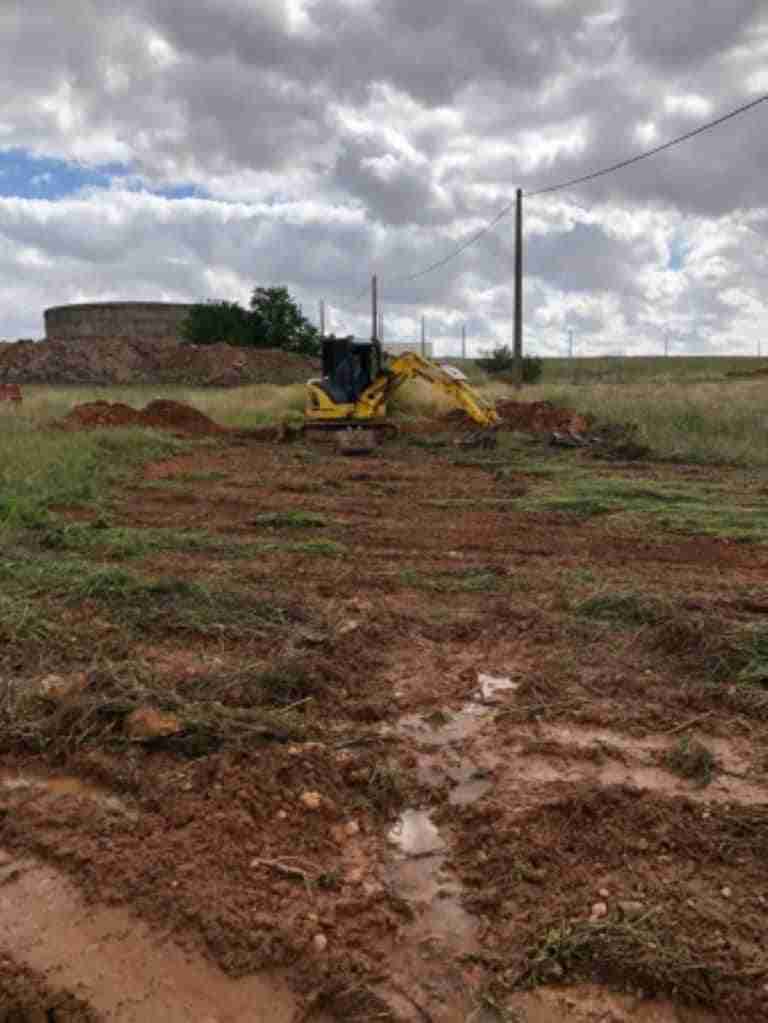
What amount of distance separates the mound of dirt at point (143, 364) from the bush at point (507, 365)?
31.7ft

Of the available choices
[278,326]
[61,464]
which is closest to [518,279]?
[61,464]

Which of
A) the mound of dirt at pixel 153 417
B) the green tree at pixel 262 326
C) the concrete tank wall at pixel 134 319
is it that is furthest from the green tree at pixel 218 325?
the mound of dirt at pixel 153 417

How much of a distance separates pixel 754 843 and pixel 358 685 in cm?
201

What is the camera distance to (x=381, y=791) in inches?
138

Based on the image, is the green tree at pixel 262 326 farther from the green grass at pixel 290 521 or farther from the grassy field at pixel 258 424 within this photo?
the green grass at pixel 290 521

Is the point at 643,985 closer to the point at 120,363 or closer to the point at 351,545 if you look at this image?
the point at 351,545

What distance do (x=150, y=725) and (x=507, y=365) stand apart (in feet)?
132

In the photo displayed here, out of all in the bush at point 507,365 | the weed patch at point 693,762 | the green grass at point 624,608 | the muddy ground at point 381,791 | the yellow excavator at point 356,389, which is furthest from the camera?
the bush at point 507,365

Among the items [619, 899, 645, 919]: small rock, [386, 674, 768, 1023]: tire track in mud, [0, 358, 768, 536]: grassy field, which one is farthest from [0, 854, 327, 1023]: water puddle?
[0, 358, 768, 536]: grassy field

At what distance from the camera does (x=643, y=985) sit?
8.31 feet

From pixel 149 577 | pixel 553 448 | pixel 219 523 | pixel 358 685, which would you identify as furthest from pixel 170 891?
pixel 553 448

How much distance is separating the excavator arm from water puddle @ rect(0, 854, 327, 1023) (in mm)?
14163

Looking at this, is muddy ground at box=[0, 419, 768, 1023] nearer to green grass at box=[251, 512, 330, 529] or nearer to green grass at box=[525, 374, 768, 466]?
green grass at box=[251, 512, 330, 529]

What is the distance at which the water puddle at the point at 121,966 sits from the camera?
246 centimetres
